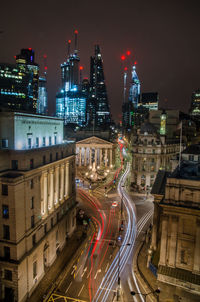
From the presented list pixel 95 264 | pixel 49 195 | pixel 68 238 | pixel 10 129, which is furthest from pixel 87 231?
pixel 10 129

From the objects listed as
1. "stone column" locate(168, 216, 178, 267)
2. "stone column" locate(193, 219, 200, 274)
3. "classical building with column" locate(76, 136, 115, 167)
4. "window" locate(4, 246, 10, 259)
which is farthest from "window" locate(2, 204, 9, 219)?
"classical building with column" locate(76, 136, 115, 167)

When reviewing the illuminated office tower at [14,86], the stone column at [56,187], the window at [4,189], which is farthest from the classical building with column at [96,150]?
the window at [4,189]

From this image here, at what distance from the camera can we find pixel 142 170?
87.4m

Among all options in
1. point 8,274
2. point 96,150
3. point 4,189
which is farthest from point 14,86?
point 8,274

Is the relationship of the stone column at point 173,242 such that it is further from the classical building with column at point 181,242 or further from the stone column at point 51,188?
the stone column at point 51,188

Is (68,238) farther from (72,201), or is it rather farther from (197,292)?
(197,292)

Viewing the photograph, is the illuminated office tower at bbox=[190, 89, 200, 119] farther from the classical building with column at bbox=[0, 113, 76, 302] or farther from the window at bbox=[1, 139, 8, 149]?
the window at bbox=[1, 139, 8, 149]

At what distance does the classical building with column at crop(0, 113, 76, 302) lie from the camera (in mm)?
32250

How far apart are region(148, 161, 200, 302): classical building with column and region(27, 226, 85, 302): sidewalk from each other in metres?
17.6

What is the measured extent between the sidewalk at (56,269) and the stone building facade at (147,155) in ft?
133

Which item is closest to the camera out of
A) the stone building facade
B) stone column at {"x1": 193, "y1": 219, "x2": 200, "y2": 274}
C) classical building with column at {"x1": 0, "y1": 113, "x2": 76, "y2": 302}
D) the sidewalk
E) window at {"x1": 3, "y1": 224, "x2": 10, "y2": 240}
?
classical building with column at {"x1": 0, "y1": 113, "x2": 76, "y2": 302}

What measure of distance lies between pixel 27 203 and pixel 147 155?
198 ft

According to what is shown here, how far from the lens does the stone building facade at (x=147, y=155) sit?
86.6 meters

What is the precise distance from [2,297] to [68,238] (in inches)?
771
